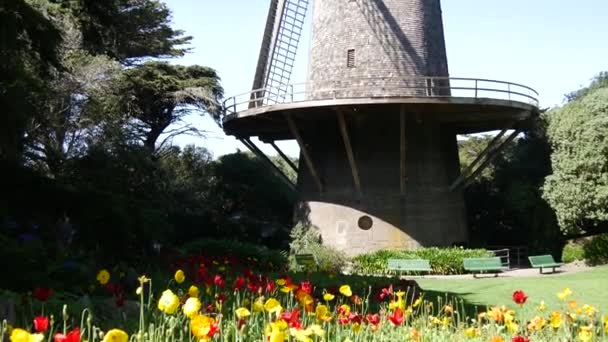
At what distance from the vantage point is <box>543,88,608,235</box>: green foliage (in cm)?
1969

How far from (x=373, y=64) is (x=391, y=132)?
2269 mm

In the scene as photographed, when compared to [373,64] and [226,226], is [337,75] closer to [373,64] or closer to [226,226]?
[373,64]

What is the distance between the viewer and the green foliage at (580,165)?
64.6 feet

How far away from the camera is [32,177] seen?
809cm

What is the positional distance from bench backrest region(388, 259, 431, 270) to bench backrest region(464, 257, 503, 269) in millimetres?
1139

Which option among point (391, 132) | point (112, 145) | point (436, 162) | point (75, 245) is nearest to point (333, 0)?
point (391, 132)

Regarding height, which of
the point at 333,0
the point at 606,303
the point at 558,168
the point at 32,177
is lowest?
the point at 606,303

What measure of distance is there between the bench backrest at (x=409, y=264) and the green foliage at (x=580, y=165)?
5662 millimetres

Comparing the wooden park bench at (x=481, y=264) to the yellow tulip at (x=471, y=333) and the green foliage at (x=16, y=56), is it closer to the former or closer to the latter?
the green foliage at (x=16, y=56)

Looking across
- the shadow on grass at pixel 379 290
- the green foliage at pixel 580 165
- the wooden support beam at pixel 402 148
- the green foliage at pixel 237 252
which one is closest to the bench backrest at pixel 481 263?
the wooden support beam at pixel 402 148

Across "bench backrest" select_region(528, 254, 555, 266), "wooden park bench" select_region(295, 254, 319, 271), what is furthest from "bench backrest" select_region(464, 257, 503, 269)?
"wooden park bench" select_region(295, 254, 319, 271)

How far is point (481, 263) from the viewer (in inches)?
714

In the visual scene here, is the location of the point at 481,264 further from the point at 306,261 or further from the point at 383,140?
the point at 306,261

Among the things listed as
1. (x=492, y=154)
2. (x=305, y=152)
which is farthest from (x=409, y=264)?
(x=492, y=154)
